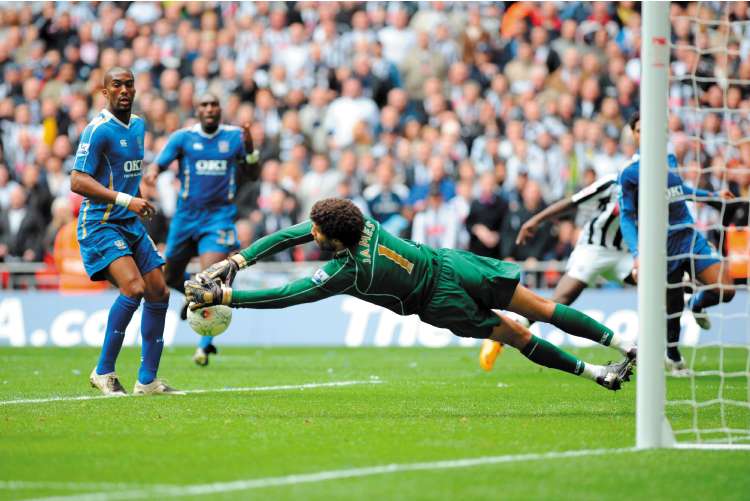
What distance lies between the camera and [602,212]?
543 inches

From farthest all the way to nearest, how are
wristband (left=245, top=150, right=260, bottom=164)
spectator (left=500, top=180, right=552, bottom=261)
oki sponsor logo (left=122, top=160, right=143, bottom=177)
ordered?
1. spectator (left=500, top=180, right=552, bottom=261)
2. wristband (left=245, top=150, right=260, bottom=164)
3. oki sponsor logo (left=122, top=160, right=143, bottom=177)

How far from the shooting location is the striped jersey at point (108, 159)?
33.0ft

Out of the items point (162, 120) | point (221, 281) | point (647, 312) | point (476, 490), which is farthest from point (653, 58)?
point (162, 120)

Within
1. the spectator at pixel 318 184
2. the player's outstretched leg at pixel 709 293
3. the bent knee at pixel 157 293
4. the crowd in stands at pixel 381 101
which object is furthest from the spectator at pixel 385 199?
the bent knee at pixel 157 293

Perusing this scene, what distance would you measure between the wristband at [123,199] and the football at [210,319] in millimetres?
1074

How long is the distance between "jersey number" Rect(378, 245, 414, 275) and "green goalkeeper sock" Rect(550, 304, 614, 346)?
1.31 metres

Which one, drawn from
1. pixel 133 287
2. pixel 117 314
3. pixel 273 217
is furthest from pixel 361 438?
pixel 273 217

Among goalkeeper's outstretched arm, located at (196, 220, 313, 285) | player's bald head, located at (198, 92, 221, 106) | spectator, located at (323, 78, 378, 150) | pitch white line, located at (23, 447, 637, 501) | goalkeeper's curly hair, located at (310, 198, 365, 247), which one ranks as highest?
spectator, located at (323, 78, 378, 150)

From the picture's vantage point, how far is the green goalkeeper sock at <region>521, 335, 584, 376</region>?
9375 mm

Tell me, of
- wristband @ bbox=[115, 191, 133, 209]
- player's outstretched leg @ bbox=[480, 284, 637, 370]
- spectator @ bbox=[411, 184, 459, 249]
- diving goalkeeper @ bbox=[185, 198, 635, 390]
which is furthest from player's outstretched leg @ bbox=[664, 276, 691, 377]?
spectator @ bbox=[411, 184, 459, 249]

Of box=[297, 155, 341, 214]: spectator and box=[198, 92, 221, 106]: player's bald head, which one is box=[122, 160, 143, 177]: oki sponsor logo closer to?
box=[198, 92, 221, 106]: player's bald head

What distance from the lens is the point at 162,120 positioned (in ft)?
72.2

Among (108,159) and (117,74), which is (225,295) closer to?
(108,159)

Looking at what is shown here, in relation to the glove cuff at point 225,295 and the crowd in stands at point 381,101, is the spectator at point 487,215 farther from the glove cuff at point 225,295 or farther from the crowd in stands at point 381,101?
the glove cuff at point 225,295
